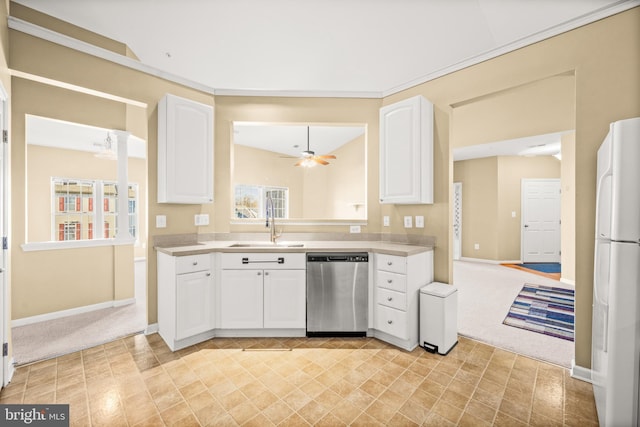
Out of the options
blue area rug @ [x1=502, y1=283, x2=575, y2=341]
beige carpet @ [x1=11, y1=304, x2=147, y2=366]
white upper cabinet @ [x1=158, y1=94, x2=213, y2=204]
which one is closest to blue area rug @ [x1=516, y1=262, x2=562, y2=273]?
blue area rug @ [x1=502, y1=283, x2=575, y2=341]

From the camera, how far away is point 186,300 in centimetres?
245

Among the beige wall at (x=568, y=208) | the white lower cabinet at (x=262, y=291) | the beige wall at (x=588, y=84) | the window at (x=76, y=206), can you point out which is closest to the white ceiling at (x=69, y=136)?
the window at (x=76, y=206)

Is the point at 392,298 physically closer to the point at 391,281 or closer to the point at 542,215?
the point at 391,281

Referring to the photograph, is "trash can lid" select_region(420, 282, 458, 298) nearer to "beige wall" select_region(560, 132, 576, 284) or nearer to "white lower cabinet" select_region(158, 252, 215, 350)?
"white lower cabinet" select_region(158, 252, 215, 350)

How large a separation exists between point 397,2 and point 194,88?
2149mm

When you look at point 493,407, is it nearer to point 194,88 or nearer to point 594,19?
point 594,19

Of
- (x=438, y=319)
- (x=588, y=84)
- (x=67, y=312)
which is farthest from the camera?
(x=67, y=312)

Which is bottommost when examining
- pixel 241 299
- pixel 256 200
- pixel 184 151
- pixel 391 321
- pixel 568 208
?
pixel 391 321

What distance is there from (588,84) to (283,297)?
9.62ft

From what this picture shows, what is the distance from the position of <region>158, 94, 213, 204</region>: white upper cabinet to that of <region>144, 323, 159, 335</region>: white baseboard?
1.25 metres

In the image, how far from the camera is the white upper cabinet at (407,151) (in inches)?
106

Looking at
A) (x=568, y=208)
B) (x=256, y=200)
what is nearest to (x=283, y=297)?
(x=256, y=200)

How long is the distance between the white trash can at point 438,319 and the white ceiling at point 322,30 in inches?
83.4

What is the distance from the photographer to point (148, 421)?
164cm
